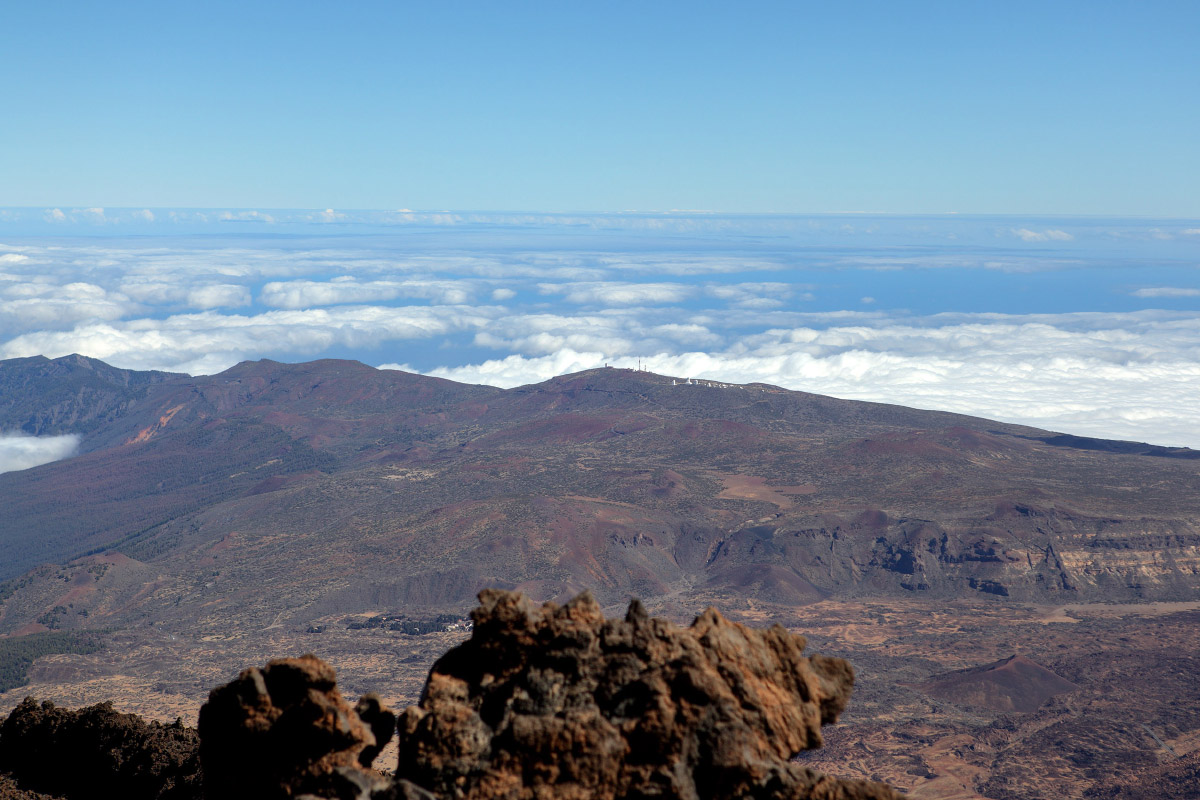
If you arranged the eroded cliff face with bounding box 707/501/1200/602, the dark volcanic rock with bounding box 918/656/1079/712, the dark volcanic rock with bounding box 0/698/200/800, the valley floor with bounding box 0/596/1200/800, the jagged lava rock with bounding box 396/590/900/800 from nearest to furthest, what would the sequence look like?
the jagged lava rock with bounding box 396/590/900/800 < the dark volcanic rock with bounding box 0/698/200/800 < the valley floor with bounding box 0/596/1200/800 < the dark volcanic rock with bounding box 918/656/1079/712 < the eroded cliff face with bounding box 707/501/1200/602

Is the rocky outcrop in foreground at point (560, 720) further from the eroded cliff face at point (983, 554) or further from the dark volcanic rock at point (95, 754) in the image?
the eroded cliff face at point (983, 554)

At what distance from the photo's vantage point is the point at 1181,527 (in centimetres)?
8550

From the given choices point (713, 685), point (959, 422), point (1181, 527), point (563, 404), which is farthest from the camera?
point (563, 404)

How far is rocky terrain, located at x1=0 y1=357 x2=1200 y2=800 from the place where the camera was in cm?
5722

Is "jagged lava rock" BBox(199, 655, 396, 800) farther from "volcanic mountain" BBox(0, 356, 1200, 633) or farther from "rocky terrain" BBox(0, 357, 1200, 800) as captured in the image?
"volcanic mountain" BBox(0, 356, 1200, 633)

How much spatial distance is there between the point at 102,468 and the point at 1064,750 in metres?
128

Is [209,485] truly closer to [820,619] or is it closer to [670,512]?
[670,512]

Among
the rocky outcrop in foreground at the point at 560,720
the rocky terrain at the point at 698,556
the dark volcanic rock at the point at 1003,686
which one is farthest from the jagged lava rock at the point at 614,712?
the dark volcanic rock at the point at 1003,686

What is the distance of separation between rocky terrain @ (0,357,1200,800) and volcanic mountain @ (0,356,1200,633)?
390 mm

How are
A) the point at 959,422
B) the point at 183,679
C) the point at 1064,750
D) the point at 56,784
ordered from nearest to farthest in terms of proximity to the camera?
the point at 56,784 < the point at 1064,750 < the point at 183,679 < the point at 959,422

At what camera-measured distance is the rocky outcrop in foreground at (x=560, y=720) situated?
11258 millimetres

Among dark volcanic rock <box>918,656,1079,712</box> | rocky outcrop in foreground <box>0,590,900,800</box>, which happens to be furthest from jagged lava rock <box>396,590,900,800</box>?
dark volcanic rock <box>918,656,1079,712</box>

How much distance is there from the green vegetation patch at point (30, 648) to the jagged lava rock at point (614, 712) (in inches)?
2348

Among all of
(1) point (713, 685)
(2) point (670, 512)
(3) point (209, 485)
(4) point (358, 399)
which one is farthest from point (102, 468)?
(1) point (713, 685)
